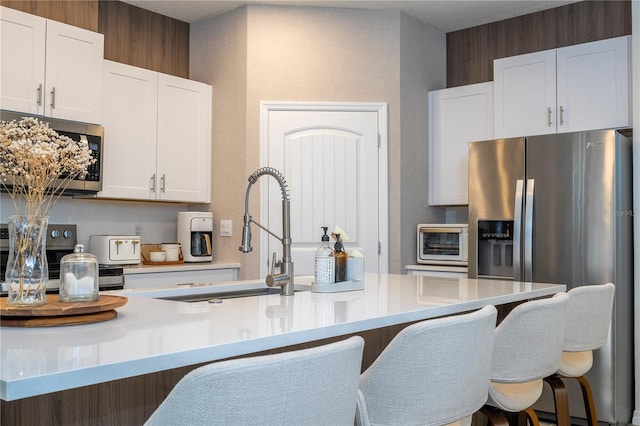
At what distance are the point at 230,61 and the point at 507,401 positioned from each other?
129 inches

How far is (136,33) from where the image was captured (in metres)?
4.43

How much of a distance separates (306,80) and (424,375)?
325 cm

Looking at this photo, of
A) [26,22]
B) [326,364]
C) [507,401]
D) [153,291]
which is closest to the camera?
[326,364]

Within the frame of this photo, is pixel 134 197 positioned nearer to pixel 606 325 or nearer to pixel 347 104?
pixel 347 104

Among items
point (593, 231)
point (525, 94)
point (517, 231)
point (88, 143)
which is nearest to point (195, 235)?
point (88, 143)

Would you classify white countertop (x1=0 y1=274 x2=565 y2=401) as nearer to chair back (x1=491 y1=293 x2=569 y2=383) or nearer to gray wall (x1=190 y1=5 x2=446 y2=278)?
chair back (x1=491 y1=293 x2=569 y2=383)

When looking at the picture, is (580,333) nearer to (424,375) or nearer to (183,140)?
(424,375)

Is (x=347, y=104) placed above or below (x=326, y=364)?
above

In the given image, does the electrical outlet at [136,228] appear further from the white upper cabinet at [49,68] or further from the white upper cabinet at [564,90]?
the white upper cabinet at [564,90]

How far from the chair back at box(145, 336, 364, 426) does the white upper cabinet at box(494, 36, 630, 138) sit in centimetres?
326

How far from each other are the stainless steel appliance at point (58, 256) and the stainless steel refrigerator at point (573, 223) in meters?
2.22

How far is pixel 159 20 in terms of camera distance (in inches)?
181

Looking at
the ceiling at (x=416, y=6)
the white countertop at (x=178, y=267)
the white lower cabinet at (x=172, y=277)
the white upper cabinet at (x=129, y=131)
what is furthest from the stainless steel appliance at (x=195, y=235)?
the ceiling at (x=416, y=6)

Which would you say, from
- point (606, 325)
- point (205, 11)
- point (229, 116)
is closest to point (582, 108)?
point (606, 325)
